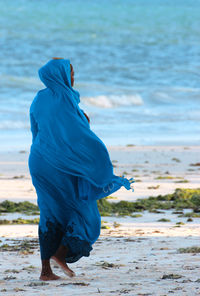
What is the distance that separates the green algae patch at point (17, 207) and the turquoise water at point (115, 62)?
22.3ft

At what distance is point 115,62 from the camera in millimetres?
39281

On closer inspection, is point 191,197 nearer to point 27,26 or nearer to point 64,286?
point 64,286

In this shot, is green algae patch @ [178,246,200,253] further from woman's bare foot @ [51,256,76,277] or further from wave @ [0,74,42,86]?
wave @ [0,74,42,86]

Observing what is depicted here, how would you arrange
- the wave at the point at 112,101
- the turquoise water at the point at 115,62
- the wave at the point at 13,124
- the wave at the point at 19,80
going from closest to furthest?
the wave at the point at 13,124
the turquoise water at the point at 115,62
the wave at the point at 112,101
the wave at the point at 19,80

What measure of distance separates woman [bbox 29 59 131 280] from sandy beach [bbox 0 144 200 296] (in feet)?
0.78

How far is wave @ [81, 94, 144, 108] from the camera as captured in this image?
2582 cm

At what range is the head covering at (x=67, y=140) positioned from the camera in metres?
4.54

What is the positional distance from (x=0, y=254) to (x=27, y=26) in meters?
45.0

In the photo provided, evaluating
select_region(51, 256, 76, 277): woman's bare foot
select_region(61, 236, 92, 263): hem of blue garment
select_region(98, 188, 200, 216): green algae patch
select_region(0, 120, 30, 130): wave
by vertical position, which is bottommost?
select_region(0, 120, 30, 130): wave

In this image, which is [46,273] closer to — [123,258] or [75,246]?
[75,246]

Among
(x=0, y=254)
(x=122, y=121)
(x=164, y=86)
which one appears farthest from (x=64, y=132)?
(x=164, y=86)

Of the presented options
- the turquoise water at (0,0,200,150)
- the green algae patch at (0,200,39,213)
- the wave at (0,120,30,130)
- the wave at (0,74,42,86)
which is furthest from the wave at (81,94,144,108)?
the green algae patch at (0,200,39,213)

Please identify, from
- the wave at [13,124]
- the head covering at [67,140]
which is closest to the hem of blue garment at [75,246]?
the head covering at [67,140]

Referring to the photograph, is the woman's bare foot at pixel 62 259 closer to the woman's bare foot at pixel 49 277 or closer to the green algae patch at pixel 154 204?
the woman's bare foot at pixel 49 277
